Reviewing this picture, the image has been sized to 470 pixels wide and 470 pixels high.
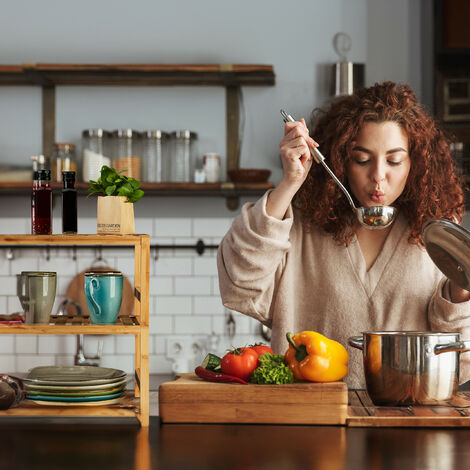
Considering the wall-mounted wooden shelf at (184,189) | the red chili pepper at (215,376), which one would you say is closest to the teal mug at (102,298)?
the red chili pepper at (215,376)

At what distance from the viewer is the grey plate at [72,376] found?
154 centimetres

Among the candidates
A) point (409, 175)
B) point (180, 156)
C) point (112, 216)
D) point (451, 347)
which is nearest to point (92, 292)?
point (112, 216)

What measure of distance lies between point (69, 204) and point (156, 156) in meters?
2.40

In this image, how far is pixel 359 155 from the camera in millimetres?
2059

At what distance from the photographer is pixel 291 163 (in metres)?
1.82

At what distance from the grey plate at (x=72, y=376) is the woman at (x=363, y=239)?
1.59 feet

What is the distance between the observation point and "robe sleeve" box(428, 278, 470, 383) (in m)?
1.87

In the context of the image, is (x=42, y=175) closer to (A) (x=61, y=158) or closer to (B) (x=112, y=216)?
(B) (x=112, y=216)

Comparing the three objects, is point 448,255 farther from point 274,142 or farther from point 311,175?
point 274,142

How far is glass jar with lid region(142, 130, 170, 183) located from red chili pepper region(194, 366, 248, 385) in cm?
246

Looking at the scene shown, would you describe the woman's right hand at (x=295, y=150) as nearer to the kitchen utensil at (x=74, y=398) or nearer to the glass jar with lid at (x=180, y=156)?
the kitchen utensil at (x=74, y=398)

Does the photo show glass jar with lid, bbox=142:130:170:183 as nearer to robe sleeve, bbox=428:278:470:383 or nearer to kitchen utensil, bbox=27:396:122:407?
robe sleeve, bbox=428:278:470:383

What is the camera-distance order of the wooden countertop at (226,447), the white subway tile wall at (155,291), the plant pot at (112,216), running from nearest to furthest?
the wooden countertop at (226,447)
the plant pot at (112,216)
the white subway tile wall at (155,291)

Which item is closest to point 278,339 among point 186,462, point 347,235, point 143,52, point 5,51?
point 347,235
